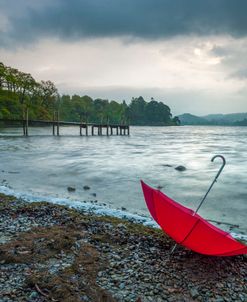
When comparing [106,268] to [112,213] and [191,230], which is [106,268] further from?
[112,213]

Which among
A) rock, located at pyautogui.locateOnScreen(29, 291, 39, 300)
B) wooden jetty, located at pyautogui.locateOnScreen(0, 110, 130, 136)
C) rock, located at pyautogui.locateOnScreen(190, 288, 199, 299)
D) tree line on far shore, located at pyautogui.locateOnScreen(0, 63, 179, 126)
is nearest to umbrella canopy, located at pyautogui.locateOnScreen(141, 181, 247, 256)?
rock, located at pyautogui.locateOnScreen(190, 288, 199, 299)

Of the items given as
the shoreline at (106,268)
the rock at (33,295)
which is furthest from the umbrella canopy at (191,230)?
the rock at (33,295)

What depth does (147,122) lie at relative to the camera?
193500mm

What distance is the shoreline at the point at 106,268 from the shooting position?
3879 mm

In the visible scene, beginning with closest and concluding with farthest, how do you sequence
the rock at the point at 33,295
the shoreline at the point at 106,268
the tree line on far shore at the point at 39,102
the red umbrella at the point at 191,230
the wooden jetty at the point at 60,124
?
the rock at the point at 33,295 < the shoreline at the point at 106,268 < the red umbrella at the point at 191,230 < the wooden jetty at the point at 60,124 < the tree line on far shore at the point at 39,102

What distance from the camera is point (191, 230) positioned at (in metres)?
4.54

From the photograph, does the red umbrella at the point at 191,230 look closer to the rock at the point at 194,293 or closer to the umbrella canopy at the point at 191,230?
the umbrella canopy at the point at 191,230

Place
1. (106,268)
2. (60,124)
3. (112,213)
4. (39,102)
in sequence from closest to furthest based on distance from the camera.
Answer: (106,268) < (112,213) < (60,124) < (39,102)

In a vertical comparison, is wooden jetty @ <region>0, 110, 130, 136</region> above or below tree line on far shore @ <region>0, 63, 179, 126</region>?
below

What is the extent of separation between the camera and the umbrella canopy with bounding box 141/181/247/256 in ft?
13.9

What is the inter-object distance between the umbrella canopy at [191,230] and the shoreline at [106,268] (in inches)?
15.6

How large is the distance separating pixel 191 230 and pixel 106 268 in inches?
55.7

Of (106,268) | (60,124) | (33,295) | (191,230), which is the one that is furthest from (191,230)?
(60,124)

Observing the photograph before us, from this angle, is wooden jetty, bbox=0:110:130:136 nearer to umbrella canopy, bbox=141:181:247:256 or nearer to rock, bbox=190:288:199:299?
umbrella canopy, bbox=141:181:247:256
